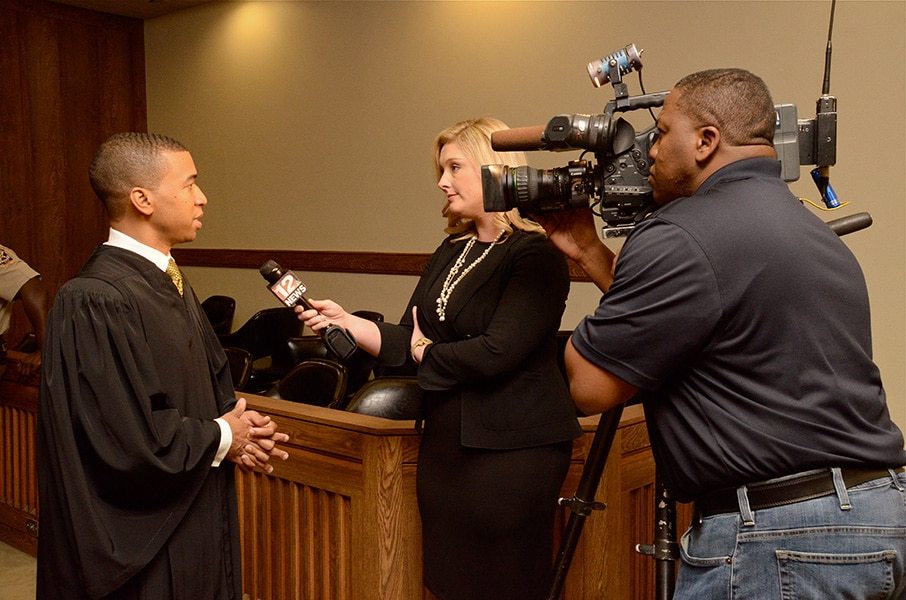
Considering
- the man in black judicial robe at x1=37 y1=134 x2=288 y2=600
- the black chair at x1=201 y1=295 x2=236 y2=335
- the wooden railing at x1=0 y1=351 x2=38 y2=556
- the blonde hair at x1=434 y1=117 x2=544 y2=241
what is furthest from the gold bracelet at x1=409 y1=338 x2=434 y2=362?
the black chair at x1=201 y1=295 x2=236 y2=335

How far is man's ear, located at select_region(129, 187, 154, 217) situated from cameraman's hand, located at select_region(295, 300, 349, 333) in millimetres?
469

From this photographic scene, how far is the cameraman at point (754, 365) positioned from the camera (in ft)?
4.65

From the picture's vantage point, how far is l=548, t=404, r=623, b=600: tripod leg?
6.13 feet

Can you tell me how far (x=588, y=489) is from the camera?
1.89 metres

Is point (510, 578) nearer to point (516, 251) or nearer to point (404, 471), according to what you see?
point (404, 471)

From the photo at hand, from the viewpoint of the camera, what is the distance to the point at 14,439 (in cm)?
409

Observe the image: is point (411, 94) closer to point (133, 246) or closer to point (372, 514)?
point (372, 514)

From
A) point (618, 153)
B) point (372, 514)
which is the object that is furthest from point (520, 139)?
point (372, 514)

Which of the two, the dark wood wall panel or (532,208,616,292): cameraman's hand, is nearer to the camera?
(532,208,616,292): cameraman's hand

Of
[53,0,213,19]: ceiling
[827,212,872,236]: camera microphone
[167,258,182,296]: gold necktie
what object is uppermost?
[53,0,213,19]: ceiling

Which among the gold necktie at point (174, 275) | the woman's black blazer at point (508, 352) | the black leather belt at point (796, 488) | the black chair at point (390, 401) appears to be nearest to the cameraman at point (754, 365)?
the black leather belt at point (796, 488)

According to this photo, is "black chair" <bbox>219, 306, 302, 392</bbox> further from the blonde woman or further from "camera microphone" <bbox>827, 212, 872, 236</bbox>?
"camera microphone" <bbox>827, 212, 872, 236</bbox>

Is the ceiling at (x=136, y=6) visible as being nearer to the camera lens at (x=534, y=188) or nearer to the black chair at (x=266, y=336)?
the black chair at (x=266, y=336)

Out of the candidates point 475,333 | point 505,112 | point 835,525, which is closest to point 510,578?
point 475,333
